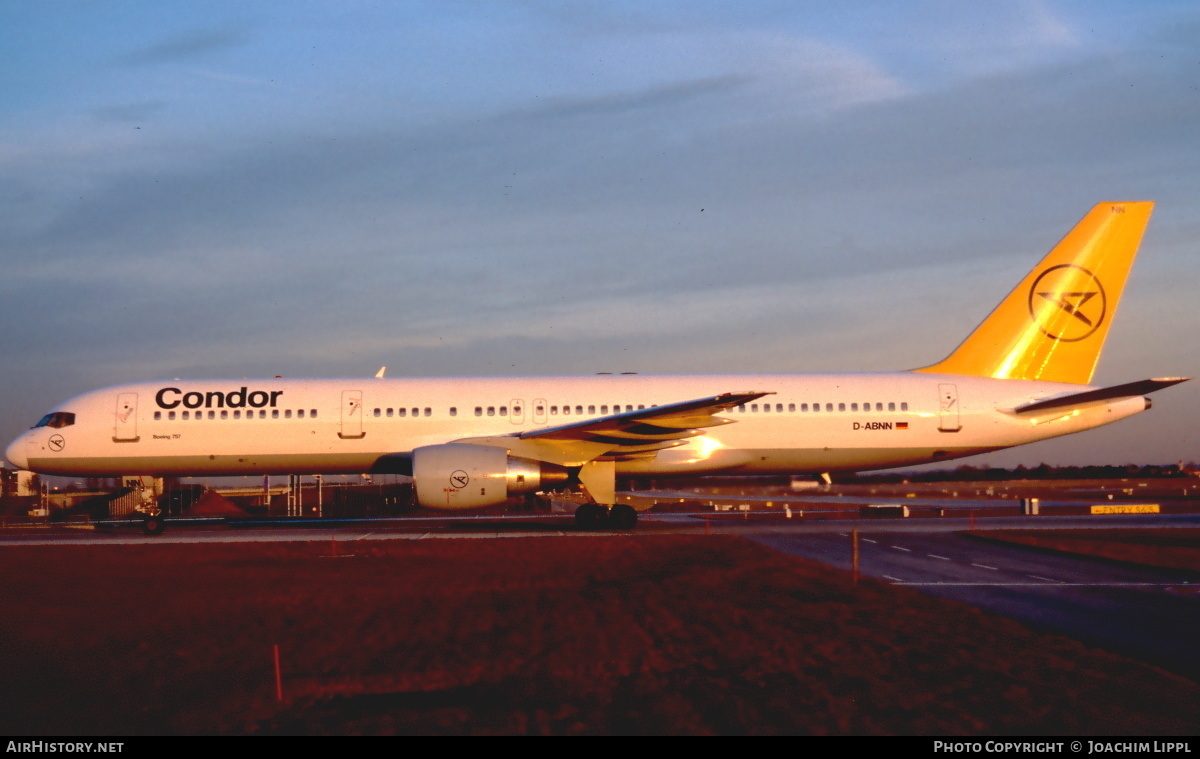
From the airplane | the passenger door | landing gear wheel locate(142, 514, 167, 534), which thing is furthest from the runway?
the passenger door

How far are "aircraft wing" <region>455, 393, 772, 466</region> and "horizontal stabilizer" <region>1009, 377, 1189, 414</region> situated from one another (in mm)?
7841

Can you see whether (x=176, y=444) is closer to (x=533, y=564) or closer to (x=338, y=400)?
(x=338, y=400)

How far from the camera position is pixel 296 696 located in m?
7.36

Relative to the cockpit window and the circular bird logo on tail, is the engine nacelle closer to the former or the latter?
the cockpit window

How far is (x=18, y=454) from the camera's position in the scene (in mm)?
25750

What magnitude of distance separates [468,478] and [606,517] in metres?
4.07

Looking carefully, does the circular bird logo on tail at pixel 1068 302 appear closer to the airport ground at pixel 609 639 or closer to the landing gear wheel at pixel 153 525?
the airport ground at pixel 609 639

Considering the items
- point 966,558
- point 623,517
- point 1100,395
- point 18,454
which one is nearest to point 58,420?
point 18,454

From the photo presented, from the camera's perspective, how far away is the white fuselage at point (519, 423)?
24906mm

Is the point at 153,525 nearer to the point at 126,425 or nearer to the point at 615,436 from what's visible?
the point at 126,425

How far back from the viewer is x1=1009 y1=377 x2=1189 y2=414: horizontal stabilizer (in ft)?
72.2
